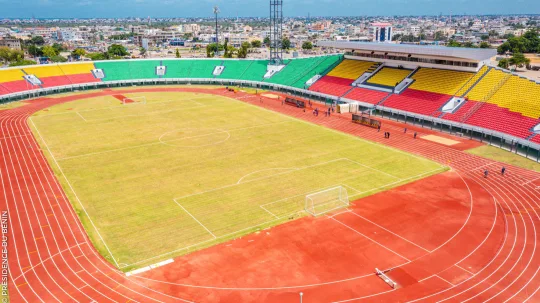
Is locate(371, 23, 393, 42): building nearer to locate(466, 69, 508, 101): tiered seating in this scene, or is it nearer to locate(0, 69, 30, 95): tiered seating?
locate(466, 69, 508, 101): tiered seating

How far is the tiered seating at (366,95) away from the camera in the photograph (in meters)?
56.7

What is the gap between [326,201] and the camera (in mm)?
28484

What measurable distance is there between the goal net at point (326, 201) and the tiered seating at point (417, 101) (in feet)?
83.8

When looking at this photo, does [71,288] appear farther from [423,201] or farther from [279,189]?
[423,201]

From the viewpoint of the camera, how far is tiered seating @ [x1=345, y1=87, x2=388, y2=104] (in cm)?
5669

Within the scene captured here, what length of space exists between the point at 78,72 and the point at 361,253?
71.0m

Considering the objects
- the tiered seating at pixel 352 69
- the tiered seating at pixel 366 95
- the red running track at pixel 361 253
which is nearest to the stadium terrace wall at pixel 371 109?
the tiered seating at pixel 366 95

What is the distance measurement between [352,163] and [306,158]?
424cm

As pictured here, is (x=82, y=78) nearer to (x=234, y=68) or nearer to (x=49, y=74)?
(x=49, y=74)

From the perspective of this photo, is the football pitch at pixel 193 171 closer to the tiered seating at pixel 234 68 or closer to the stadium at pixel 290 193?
the stadium at pixel 290 193

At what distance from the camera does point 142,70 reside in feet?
266

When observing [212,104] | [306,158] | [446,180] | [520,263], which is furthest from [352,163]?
[212,104]

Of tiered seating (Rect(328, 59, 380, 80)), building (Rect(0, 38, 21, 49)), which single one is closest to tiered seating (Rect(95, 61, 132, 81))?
tiered seating (Rect(328, 59, 380, 80))

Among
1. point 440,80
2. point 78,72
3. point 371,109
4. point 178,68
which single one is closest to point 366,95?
point 371,109
